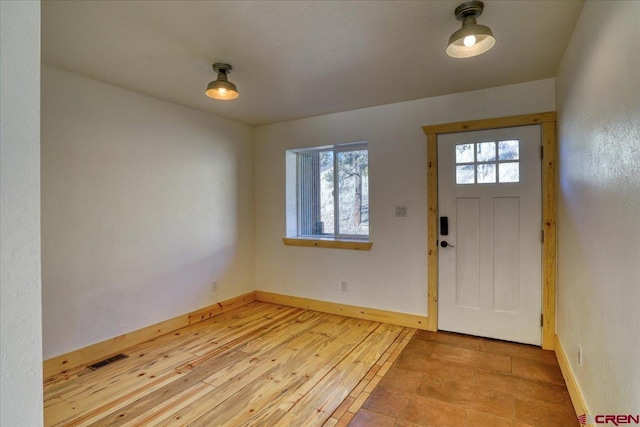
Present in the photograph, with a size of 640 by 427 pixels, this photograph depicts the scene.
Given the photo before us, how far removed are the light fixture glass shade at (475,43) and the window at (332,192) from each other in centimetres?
186

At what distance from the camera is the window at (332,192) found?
3791mm

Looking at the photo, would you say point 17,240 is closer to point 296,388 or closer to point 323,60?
point 296,388

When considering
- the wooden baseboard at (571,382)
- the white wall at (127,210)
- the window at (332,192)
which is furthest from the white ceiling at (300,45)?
the wooden baseboard at (571,382)

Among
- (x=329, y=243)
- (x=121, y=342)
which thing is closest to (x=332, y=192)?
(x=329, y=243)

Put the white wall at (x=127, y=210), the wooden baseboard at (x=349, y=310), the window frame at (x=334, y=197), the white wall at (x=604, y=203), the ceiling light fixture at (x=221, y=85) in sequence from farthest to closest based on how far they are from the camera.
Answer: the window frame at (x=334, y=197), the wooden baseboard at (x=349, y=310), the white wall at (x=127, y=210), the ceiling light fixture at (x=221, y=85), the white wall at (x=604, y=203)

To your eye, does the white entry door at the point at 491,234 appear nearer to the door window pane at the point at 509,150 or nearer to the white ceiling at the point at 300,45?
the door window pane at the point at 509,150

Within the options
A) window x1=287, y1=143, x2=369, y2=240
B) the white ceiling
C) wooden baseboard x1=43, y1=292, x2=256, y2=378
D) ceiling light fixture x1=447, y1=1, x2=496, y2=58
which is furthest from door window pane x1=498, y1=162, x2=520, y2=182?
wooden baseboard x1=43, y1=292, x2=256, y2=378

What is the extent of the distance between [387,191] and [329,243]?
0.94 meters

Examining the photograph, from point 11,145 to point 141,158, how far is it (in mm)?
2549

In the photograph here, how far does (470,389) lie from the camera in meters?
2.23

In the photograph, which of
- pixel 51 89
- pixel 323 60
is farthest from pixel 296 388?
pixel 51 89

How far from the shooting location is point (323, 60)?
2.42m

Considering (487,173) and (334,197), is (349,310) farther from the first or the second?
(487,173)

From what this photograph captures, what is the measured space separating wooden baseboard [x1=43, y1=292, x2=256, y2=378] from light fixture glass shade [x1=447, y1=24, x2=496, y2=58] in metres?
3.42
